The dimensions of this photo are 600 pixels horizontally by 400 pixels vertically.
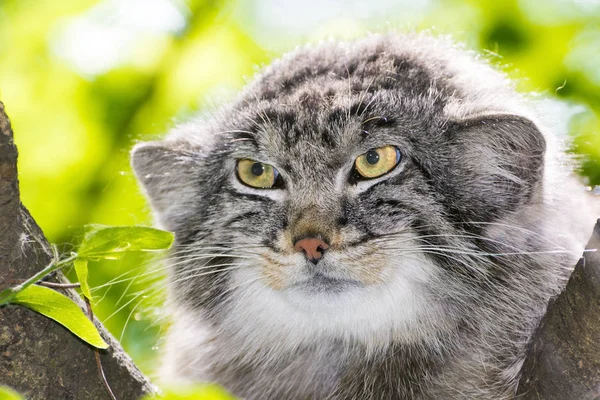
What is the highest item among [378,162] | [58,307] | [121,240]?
[378,162]

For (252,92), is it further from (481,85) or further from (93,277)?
(93,277)

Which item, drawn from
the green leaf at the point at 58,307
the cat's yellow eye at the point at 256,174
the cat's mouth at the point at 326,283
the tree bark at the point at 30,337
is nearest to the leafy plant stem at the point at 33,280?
the green leaf at the point at 58,307

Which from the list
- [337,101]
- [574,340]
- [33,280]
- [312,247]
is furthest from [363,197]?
[33,280]

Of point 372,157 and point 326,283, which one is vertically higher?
point 372,157

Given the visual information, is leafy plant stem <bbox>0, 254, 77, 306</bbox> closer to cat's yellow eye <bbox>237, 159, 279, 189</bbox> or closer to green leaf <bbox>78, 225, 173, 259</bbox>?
green leaf <bbox>78, 225, 173, 259</bbox>

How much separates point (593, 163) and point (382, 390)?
2020 mm

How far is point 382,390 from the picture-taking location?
11.3 feet

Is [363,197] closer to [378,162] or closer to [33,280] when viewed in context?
[378,162]

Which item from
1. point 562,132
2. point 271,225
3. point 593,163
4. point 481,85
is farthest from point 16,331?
point 593,163

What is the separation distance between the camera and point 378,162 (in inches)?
132

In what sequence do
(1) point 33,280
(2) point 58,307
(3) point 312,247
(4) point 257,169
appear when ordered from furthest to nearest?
(4) point 257,169 → (3) point 312,247 → (2) point 58,307 → (1) point 33,280

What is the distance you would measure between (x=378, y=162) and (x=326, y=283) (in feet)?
2.03

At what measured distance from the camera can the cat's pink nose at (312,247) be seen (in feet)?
10.1

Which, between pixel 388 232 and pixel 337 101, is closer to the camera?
pixel 388 232
